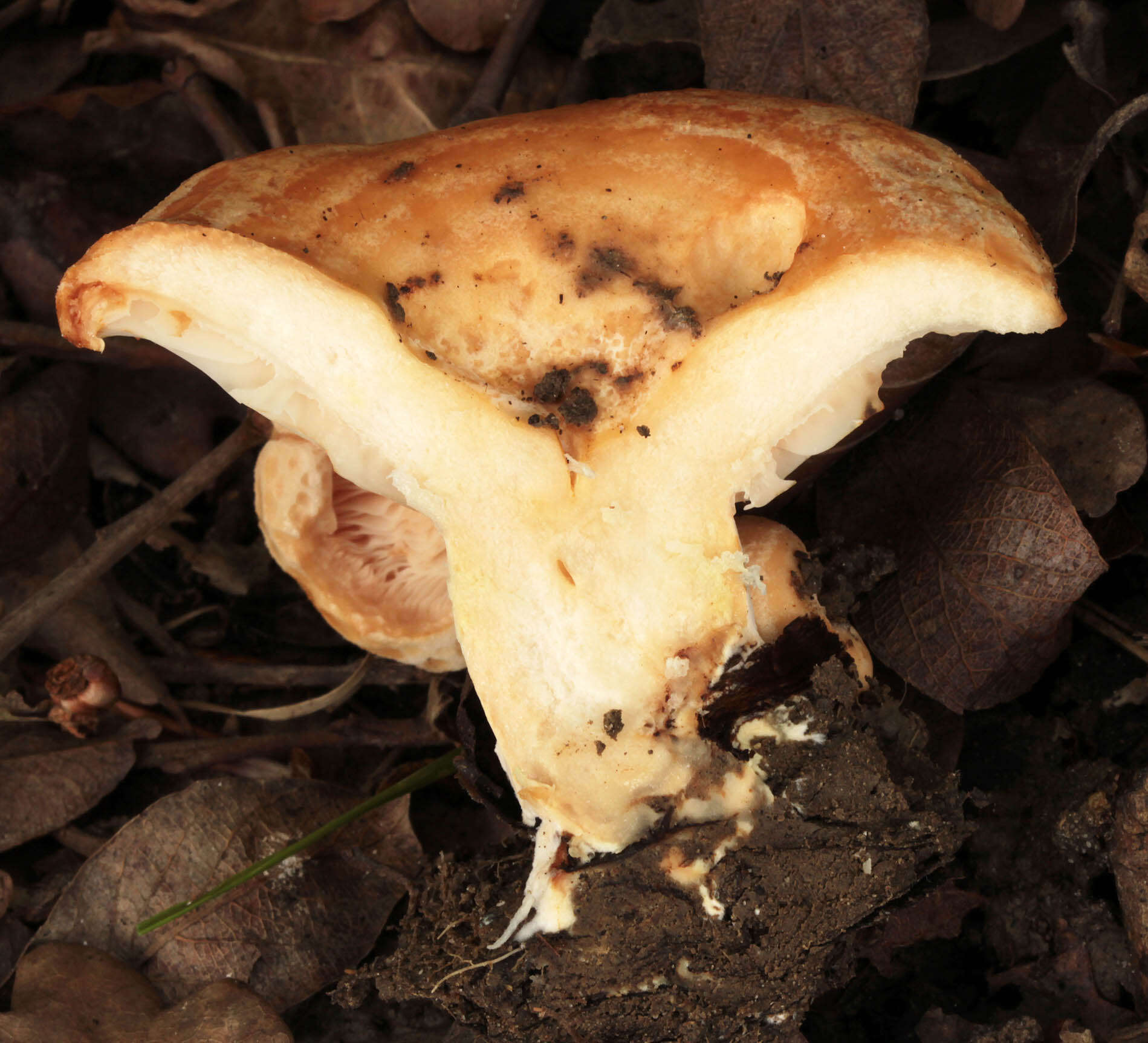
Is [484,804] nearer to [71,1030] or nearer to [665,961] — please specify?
[665,961]

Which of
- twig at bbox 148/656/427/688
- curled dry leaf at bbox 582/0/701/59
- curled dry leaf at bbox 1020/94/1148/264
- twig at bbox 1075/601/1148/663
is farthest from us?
twig at bbox 148/656/427/688

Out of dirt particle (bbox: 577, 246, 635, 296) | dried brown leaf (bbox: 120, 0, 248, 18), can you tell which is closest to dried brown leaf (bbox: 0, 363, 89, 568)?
dried brown leaf (bbox: 120, 0, 248, 18)

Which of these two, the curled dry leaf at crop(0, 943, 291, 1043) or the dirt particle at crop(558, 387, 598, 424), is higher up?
the dirt particle at crop(558, 387, 598, 424)

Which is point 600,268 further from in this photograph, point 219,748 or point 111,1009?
point 111,1009

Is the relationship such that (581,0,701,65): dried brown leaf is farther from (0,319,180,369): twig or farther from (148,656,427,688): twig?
(148,656,427,688): twig

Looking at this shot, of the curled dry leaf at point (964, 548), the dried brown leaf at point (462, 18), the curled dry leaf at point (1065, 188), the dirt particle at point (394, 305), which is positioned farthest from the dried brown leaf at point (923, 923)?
the dried brown leaf at point (462, 18)

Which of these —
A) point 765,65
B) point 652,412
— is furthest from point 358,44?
point 652,412
